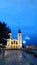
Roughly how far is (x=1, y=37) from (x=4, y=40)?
13.8ft

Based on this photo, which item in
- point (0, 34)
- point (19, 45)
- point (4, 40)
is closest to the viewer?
point (0, 34)

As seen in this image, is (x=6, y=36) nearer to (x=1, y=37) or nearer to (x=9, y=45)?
(x=1, y=37)

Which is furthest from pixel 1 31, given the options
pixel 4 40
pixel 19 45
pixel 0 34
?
pixel 19 45

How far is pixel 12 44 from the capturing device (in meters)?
200

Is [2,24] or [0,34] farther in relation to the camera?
[2,24]

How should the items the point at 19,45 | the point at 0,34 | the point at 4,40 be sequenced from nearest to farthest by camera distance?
the point at 0,34 < the point at 4,40 < the point at 19,45

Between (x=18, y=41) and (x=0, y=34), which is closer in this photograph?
(x=0, y=34)

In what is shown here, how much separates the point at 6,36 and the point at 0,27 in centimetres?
302

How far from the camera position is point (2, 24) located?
199ft

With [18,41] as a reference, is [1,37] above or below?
below

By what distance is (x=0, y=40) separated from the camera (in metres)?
57.8

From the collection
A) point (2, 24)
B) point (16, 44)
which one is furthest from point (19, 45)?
point (2, 24)

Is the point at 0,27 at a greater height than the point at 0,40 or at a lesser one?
greater

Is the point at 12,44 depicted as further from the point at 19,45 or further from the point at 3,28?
the point at 3,28
